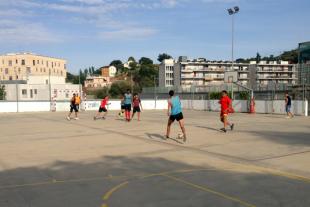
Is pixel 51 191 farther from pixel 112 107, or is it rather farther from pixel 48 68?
pixel 48 68

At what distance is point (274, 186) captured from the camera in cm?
728

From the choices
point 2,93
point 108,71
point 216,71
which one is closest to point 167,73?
point 216,71

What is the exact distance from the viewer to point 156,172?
28.4ft

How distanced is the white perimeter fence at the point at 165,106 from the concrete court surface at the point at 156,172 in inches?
661

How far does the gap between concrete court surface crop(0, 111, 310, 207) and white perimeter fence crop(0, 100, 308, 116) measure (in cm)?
1679

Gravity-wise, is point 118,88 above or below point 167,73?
below

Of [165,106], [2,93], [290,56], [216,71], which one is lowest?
[165,106]

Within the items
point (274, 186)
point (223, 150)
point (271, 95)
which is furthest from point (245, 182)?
point (271, 95)

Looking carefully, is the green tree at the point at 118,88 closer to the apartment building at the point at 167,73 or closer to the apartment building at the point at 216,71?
the apartment building at the point at 216,71

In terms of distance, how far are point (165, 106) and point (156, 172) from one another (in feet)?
118

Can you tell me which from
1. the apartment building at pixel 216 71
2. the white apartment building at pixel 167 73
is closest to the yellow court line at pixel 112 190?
the apartment building at pixel 216 71

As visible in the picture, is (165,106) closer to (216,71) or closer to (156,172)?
(156,172)

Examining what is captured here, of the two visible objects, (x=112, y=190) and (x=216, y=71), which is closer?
(x=112, y=190)

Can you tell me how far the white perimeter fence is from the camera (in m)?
30.7
